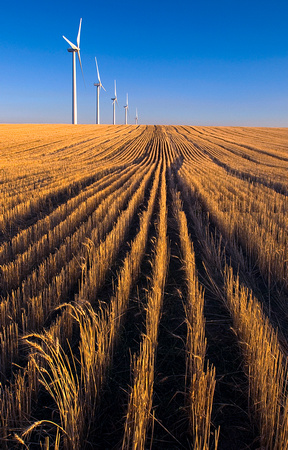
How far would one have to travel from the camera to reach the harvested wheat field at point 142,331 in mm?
2016

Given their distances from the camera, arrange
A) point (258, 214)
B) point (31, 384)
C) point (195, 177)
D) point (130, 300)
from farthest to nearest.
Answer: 1. point (195, 177)
2. point (258, 214)
3. point (130, 300)
4. point (31, 384)

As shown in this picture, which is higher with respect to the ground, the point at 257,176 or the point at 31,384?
the point at 257,176

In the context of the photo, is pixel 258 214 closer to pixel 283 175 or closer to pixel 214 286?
pixel 214 286

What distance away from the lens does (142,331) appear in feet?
10.7

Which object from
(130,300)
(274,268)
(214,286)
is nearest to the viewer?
(130,300)

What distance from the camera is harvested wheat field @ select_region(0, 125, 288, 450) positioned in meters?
2.02

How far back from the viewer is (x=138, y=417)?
→ 1.91 metres

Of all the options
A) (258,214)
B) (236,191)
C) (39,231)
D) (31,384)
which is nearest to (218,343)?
(31,384)

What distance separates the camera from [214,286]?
426 centimetres

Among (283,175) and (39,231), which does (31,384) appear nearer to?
(39,231)

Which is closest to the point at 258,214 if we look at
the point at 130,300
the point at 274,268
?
the point at 274,268

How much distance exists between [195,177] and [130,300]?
10.9 meters

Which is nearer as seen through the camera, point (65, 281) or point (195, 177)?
point (65, 281)

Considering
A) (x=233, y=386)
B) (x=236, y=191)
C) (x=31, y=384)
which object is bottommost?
(x=233, y=386)
